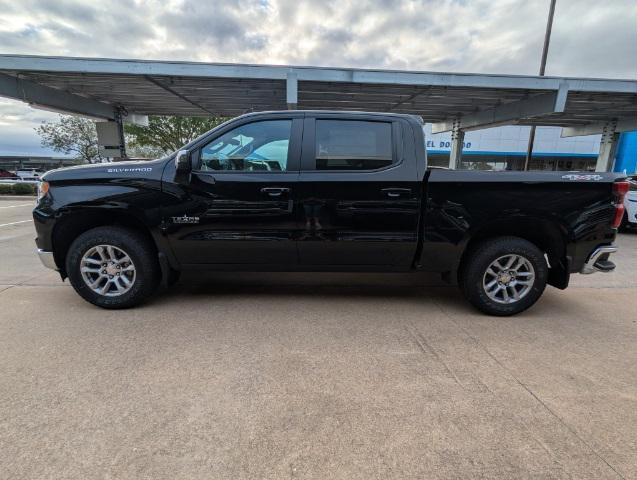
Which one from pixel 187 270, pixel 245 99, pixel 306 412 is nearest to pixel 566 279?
pixel 306 412

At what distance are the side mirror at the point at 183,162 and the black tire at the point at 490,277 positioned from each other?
3070 mm

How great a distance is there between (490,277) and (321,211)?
1.94 m

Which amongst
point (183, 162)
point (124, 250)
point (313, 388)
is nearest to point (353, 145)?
point (183, 162)

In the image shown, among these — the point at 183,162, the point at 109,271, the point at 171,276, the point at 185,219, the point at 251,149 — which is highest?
the point at 251,149

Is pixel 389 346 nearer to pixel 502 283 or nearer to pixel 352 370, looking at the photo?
pixel 352 370

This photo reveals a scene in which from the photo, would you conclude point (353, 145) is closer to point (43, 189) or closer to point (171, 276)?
point (171, 276)

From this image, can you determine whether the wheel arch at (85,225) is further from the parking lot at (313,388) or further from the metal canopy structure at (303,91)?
the metal canopy structure at (303,91)

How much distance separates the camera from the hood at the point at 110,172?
3879mm

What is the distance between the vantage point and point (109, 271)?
4035 mm

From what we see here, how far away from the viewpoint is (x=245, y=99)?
13.6 m

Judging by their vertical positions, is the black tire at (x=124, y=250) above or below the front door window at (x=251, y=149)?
below

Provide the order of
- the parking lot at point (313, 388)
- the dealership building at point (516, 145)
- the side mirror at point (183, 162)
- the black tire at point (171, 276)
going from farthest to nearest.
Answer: the dealership building at point (516, 145), the black tire at point (171, 276), the side mirror at point (183, 162), the parking lot at point (313, 388)

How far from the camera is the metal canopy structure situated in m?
9.73

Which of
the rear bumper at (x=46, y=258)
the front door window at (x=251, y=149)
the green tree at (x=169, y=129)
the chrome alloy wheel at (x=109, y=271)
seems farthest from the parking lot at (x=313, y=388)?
the green tree at (x=169, y=129)
